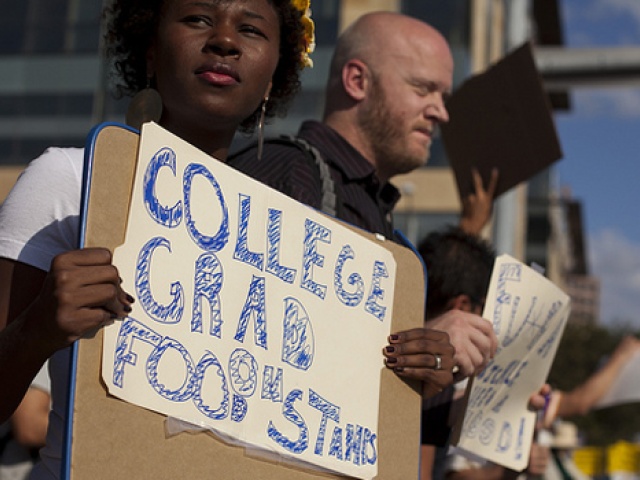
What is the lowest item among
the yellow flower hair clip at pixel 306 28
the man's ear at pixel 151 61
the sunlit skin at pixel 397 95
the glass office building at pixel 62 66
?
the glass office building at pixel 62 66

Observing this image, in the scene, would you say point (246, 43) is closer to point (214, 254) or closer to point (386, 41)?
point (214, 254)

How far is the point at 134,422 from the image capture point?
4.88 feet

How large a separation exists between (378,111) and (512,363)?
683 millimetres

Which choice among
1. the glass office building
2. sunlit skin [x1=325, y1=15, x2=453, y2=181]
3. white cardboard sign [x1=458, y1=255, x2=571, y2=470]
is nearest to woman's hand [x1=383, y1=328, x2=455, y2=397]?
white cardboard sign [x1=458, y1=255, x2=571, y2=470]

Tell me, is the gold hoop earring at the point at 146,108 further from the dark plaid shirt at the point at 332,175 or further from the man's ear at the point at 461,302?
the man's ear at the point at 461,302

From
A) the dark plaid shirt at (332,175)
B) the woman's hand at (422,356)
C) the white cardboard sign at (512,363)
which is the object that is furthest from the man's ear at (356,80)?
the woman's hand at (422,356)

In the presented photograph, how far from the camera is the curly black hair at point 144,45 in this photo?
198 cm

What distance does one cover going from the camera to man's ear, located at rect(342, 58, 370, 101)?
2773mm

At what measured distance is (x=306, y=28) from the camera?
7.09 ft

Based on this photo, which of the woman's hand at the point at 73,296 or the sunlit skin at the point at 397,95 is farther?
the sunlit skin at the point at 397,95

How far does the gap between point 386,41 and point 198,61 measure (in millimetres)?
1073

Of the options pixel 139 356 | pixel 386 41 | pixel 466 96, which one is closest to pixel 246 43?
pixel 139 356

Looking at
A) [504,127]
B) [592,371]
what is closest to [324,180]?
[504,127]

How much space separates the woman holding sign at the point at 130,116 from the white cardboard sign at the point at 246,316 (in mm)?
93
